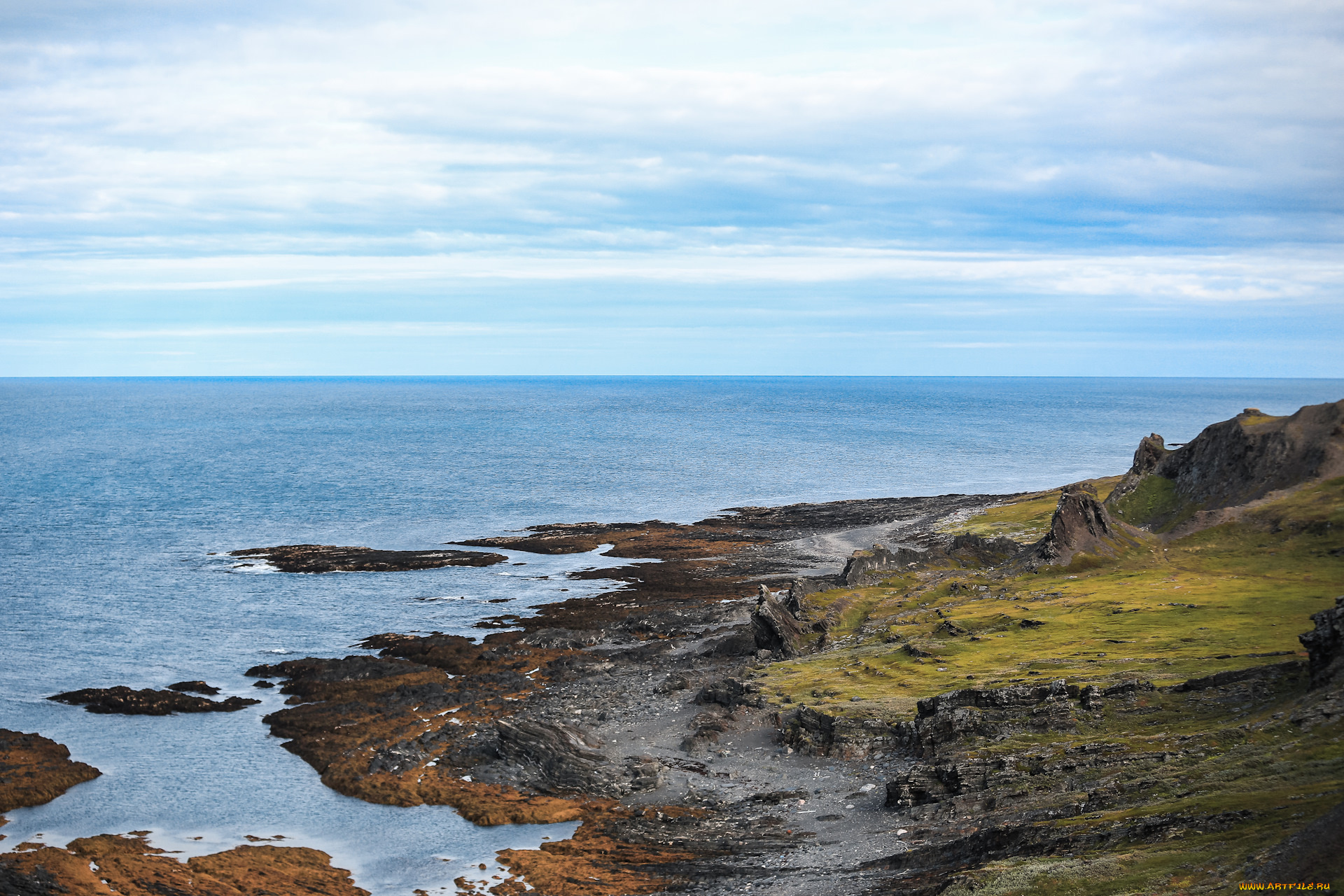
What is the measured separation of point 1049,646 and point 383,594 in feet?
196

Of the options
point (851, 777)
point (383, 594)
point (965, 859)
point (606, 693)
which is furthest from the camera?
point (383, 594)

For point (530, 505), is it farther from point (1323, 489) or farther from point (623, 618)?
point (1323, 489)

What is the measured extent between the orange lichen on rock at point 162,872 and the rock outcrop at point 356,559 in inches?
2349

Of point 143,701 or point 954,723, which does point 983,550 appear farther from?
point 143,701

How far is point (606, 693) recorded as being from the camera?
61.9 meters

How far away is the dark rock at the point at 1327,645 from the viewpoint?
3541cm

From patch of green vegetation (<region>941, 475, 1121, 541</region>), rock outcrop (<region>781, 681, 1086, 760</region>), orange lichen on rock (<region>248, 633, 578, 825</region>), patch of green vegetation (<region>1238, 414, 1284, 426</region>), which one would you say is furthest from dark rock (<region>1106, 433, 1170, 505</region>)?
orange lichen on rock (<region>248, 633, 578, 825</region>)

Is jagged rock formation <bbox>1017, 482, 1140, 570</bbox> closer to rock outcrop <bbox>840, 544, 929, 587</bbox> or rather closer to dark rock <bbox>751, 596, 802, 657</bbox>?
rock outcrop <bbox>840, 544, 929, 587</bbox>

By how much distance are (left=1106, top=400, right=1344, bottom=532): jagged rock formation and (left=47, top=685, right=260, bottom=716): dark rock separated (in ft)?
239

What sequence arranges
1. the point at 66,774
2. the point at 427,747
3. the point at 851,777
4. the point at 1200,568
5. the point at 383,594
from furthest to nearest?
the point at 383,594 → the point at 1200,568 → the point at 427,747 → the point at 66,774 → the point at 851,777

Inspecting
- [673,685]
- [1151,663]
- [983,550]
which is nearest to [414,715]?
[673,685]

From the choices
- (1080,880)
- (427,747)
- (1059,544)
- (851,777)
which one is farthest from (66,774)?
(1059,544)

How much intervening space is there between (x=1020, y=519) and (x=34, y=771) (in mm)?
91194

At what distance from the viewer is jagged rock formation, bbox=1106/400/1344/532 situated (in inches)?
3039
